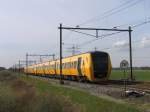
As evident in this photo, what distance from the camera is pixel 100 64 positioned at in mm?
34938

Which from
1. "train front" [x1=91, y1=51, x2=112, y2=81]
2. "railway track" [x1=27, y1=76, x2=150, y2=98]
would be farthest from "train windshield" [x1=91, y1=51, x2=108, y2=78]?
"railway track" [x1=27, y1=76, x2=150, y2=98]

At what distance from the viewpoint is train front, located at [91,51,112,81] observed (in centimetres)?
3462

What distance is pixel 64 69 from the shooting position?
48000 millimetres

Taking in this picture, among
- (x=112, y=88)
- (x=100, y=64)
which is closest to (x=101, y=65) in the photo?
(x=100, y=64)

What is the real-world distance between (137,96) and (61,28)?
20.9 m

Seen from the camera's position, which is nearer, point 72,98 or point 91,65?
point 72,98

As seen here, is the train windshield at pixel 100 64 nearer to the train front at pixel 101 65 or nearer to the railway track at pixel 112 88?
the train front at pixel 101 65

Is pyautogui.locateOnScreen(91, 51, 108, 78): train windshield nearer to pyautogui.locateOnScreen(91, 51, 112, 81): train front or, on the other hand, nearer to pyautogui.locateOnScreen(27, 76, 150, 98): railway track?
pyautogui.locateOnScreen(91, 51, 112, 81): train front

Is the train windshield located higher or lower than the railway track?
higher

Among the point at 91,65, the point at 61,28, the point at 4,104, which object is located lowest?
the point at 4,104

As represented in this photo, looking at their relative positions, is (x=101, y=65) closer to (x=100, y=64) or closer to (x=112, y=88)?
(x=100, y=64)

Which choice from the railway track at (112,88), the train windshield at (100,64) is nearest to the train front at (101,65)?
the train windshield at (100,64)

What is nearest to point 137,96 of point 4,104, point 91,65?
point 4,104

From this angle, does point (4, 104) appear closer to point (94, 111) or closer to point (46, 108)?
point (46, 108)
